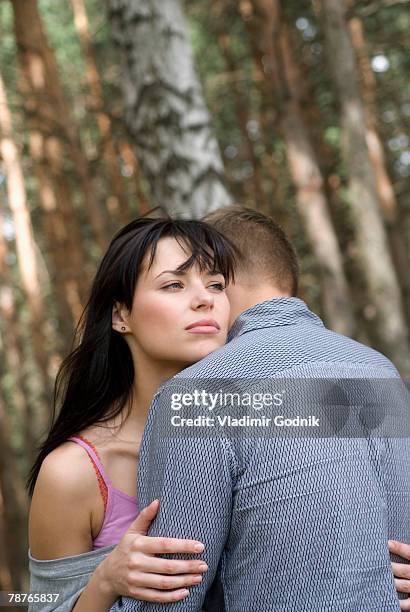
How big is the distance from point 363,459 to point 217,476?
382 millimetres

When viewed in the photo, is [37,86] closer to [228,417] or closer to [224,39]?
[224,39]

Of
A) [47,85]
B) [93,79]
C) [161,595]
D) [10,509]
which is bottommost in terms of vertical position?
[10,509]

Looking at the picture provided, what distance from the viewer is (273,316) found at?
2275 millimetres

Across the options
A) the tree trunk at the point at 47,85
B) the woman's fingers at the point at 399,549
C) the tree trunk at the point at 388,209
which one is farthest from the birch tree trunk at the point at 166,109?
the tree trunk at the point at 388,209

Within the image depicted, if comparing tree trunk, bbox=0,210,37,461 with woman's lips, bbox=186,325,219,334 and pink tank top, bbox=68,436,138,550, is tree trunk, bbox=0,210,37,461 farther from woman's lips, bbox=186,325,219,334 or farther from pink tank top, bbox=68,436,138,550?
woman's lips, bbox=186,325,219,334

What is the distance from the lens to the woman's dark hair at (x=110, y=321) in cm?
249

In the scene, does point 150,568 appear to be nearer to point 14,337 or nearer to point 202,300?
point 202,300

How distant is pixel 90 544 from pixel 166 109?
7.69 feet

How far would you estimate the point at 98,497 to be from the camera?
93.9 inches

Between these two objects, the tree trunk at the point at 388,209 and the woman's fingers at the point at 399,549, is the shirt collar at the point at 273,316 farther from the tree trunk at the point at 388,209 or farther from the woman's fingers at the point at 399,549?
the tree trunk at the point at 388,209

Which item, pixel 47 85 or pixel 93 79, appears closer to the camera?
pixel 47 85

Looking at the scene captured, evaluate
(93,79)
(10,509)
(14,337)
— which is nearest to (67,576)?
(10,509)

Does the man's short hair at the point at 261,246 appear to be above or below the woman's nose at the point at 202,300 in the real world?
above

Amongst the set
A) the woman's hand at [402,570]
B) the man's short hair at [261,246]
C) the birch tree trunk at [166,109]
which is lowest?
the woman's hand at [402,570]
